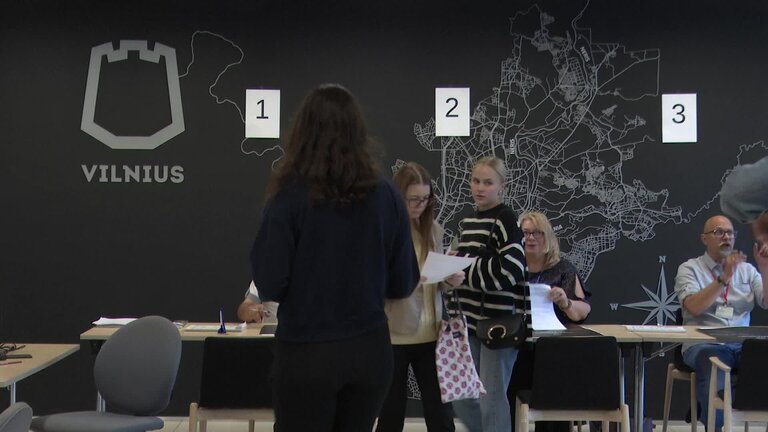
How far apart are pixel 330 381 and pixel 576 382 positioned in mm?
1955

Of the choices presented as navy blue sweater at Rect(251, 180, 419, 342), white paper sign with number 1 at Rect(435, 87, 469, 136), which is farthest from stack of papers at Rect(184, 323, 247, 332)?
navy blue sweater at Rect(251, 180, 419, 342)

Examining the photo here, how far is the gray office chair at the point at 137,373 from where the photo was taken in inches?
137

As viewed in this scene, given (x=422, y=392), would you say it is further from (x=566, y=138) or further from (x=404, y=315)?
(x=566, y=138)

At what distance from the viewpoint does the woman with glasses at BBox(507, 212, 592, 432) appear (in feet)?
13.6

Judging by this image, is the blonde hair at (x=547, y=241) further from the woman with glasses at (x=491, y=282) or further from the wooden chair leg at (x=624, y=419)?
the wooden chair leg at (x=624, y=419)

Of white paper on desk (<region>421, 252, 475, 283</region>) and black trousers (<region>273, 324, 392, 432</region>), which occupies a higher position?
white paper on desk (<region>421, 252, 475, 283</region>)

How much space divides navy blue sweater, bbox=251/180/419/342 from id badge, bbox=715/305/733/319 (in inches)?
128

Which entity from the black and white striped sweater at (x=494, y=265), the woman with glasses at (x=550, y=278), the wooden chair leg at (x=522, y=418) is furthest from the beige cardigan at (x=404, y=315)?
the woman with glasses at (x=550, y=278)

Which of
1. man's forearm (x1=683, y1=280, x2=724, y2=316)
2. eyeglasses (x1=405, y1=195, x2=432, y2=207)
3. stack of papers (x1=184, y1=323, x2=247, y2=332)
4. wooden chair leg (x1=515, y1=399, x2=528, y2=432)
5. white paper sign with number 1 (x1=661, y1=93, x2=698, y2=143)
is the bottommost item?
wooden chair leg (x1=515, y1=399, x2=528, y2=432)

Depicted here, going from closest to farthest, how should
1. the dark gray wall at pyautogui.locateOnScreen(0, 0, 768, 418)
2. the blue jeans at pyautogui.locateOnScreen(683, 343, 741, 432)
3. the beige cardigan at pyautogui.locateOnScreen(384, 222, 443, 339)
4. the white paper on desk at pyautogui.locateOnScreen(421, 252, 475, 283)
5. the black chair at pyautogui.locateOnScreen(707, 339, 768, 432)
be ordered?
the white paper on desk at pyautogui.locateOnScreen(421, 252, 475, 283) < the beige cardigan at pyautogui.locateOnScreen(384, 222, 443, 339) < the black chair at pyautogui.locateOnScreen(707, 339, 768, 432) < the blue jeans at pyautogui.locateOnScreen(683, 343, 741, 432) < the dark gray wall at pyautogui.locateOnScreen(0, 0, 768, 418)

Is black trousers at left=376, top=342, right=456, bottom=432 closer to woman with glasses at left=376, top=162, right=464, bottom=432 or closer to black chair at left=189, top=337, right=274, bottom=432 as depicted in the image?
woman with glasses at left=376, top=162, right=464, bottom=432

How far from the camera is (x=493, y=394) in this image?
3543 mm

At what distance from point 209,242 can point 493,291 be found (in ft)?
8.62

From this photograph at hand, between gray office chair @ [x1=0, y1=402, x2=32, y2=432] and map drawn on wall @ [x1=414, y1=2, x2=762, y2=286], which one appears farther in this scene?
map drawn on wall @ [x1=414, y1=2, x2=762, y2=286]
